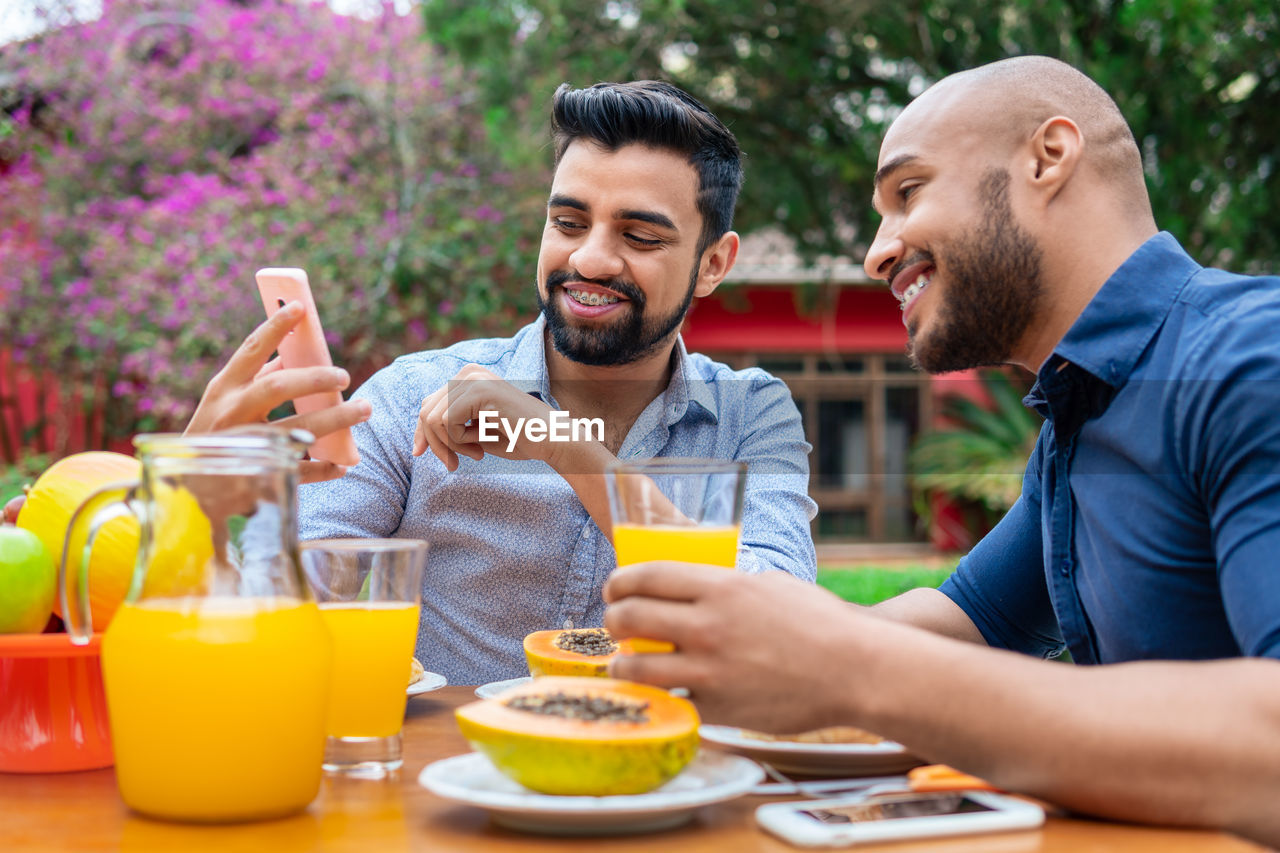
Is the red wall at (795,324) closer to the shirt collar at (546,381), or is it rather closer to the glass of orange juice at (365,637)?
the shirt collar at (546,381)

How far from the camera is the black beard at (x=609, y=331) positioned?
2594mm

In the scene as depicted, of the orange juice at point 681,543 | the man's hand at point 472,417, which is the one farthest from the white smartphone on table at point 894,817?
the man's hand at point 472,417

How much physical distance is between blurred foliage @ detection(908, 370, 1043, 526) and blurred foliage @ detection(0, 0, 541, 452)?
6.02 metres

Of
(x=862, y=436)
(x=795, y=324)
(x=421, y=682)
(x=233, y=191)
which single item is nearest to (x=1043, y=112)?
(x=421, y=682)

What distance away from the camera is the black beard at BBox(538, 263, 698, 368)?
8.51ft

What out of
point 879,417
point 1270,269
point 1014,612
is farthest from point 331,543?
point 879,417

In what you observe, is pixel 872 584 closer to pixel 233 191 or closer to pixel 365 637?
pixel 233 191

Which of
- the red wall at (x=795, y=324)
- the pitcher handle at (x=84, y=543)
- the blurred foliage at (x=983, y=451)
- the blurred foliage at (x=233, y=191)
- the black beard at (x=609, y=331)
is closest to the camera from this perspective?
the pitcher handle at (x=84, y=543)

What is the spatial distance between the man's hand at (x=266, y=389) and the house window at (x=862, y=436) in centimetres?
1409

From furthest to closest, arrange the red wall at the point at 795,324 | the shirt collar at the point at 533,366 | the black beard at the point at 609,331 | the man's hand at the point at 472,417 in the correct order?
the red wall at the point at 795,324 → the shirt collar at the point at 533,366 → the black beard at the point at 609,331 → the man's hand at the point at 472,417

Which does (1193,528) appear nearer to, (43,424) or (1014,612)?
(1014,612)

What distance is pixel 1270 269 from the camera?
754 cm

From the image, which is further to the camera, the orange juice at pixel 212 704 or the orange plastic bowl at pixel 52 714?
the orange plastic bowl at pixel 52 714

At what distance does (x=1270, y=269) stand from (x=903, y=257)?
6.85m
